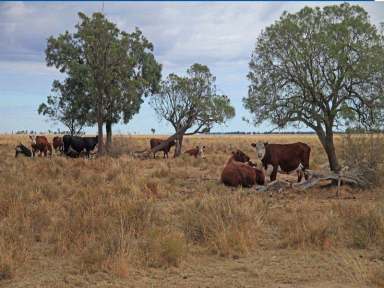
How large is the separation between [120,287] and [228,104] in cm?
2916

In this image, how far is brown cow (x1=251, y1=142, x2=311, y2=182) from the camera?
16.9 m

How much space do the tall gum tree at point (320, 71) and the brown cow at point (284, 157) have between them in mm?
875

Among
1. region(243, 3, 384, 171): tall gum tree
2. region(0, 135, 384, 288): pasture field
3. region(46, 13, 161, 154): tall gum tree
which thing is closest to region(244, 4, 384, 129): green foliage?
region(243, 3, 384, 171): tall gum tree

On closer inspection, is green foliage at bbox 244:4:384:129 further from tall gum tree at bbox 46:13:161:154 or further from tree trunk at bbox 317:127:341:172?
tall gum tree at bbox 46:13:161:154

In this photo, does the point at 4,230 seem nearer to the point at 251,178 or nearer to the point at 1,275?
the point at 1,275

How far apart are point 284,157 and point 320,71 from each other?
3.27 m

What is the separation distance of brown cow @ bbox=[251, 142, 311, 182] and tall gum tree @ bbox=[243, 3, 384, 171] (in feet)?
2.87

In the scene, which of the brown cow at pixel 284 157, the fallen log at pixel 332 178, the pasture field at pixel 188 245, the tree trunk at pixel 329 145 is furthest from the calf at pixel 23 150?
the tree trunk at pixel 329 145

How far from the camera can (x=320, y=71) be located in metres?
16.0

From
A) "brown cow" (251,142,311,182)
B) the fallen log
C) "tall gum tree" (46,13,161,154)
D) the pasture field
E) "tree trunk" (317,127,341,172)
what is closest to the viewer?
the pasture field

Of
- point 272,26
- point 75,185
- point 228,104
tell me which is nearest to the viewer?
point 75,185

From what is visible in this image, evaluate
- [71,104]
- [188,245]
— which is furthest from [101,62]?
[188,245]

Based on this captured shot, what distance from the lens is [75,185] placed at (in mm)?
15602

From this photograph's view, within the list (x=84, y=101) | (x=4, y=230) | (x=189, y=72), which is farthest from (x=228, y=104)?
(x=4, y=230)
